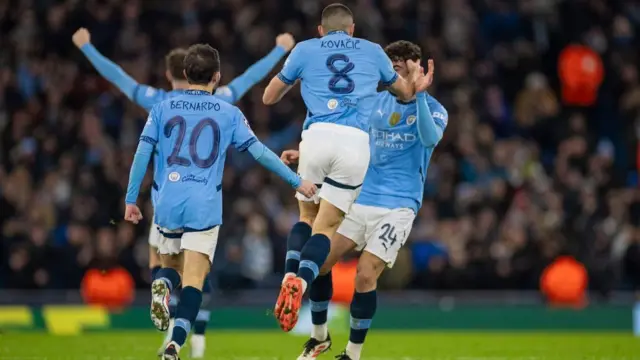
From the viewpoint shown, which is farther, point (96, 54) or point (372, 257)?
point (96, 54)

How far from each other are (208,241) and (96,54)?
3.75 metres

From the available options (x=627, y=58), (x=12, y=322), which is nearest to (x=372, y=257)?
(x=12, y=322)

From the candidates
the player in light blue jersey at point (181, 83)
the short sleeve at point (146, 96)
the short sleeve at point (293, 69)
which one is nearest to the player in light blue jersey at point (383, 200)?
the short sleeve at point (293, 69)

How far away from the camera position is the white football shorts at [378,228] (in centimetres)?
1193

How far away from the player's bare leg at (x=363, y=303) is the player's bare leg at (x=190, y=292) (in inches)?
58.7

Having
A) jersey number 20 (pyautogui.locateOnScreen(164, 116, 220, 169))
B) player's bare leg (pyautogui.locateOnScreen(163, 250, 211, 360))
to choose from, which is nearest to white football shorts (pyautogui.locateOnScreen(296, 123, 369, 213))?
jersey number 20 (pyautogui.locateOnScreen(164, 116, 220, 169))

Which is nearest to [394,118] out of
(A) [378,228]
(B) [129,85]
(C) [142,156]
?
(A) [378,228]

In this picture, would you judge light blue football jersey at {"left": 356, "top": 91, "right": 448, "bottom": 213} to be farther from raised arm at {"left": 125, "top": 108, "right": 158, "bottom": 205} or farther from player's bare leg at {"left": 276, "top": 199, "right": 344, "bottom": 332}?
raised arm at {"left": 125, "top": 108, "right": 158, "bottom": 205}

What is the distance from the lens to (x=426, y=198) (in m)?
22.4

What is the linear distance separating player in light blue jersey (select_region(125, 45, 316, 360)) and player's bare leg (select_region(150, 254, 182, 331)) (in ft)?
0.09

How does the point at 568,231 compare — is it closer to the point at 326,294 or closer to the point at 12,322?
the point at 12,322

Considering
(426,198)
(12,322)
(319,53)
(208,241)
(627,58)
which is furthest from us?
(627,58)

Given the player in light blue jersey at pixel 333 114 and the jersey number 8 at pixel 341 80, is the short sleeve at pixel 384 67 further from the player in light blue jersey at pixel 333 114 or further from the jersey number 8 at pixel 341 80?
the jersey number 8 at pixel 341 80

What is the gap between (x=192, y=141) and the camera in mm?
10922
